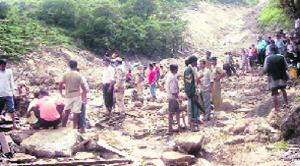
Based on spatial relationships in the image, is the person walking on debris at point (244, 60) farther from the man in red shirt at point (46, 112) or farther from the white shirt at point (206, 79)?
the man in red shirt at point (46, 112)

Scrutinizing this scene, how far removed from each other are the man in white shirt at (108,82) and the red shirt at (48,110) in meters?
2.45

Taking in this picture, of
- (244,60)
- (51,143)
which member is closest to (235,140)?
(51,143)

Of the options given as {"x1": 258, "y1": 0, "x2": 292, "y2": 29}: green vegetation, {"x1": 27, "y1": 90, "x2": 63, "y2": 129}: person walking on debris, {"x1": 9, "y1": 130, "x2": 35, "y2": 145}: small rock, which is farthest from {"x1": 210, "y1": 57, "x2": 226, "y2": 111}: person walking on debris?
{"x1": 258, "y1": 0, "x2": 292, "y2": 29}: green vegetation

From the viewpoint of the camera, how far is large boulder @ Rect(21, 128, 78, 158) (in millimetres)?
5391

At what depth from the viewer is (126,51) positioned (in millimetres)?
23016

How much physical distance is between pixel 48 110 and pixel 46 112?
0.17 ft

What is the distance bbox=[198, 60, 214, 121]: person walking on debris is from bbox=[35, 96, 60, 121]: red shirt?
3.12 m

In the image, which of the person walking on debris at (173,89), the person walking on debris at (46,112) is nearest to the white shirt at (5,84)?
the person walking on debris at (46,112)

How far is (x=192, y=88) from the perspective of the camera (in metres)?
6.62

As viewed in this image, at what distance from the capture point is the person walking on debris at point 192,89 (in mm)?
6602

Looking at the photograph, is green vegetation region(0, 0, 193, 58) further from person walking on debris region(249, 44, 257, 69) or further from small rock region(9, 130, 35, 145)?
small rock region(9, 130, 35, 145)

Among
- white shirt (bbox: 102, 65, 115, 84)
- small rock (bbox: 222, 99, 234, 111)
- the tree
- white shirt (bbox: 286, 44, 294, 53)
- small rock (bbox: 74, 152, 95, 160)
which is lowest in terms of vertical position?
small rock (bbox: 74, 152, 95, 160)

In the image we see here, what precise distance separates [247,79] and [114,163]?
30.6 feet

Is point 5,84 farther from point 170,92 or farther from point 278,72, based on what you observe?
point 278,72
